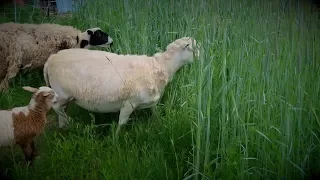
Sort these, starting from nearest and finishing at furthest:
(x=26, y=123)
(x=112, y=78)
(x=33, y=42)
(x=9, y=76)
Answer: (x=26, y=123), (x=112, y=78), (x=9, y=76), (x=33, y=42)

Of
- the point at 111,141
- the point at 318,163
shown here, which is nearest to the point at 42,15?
the point at 111,141

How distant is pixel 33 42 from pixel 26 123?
4.83 ft

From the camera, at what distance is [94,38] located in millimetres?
3463

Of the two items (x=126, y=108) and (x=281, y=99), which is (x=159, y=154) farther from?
(x=281, y=99)

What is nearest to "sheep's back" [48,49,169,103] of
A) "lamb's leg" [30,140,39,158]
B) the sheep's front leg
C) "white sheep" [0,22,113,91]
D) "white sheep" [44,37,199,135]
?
"white sheep" [44,37,199,135]

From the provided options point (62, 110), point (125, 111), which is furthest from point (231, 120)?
point (62, 110)

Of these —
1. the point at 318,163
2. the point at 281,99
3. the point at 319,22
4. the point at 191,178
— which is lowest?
the point at 191,178

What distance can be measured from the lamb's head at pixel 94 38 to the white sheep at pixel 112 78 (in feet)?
2.21

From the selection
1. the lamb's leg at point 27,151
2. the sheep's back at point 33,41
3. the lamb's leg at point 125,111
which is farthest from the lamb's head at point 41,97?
the sheep's back at point 33,41

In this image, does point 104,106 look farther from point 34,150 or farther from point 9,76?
point 9,76

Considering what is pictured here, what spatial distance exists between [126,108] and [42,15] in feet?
6.56

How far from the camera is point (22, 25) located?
3436 millimetres

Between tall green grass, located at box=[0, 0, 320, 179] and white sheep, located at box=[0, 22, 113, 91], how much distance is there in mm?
614

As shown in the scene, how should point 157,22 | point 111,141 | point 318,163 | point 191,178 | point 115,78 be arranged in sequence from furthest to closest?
point 157,22
point 115,78
point 111,141
point 191,178
point 318,163
